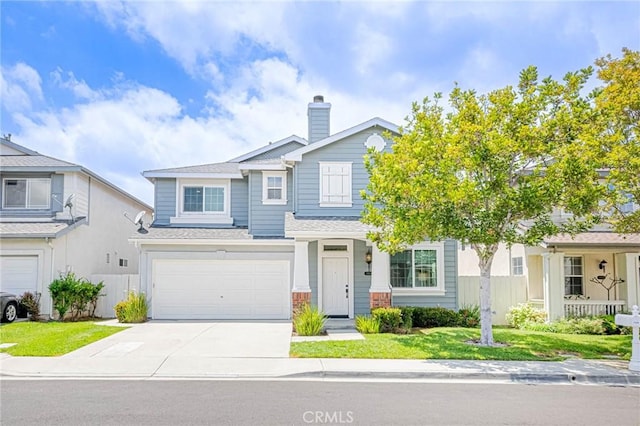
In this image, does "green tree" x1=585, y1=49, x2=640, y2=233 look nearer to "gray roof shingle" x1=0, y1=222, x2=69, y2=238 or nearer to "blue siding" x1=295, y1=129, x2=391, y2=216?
"blue siding" x1=295, y1=129, x2=391, y2=216

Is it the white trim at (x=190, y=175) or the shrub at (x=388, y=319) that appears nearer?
the shrub at (x=388, y=319)

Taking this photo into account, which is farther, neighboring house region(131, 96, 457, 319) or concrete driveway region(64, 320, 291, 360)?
neighboring house region(131, 96, 457, 319)

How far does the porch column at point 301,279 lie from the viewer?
15.6 meters

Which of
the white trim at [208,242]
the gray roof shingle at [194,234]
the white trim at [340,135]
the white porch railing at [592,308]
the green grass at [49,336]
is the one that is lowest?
the green grass at [49,336]

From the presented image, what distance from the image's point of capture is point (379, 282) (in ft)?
52.7

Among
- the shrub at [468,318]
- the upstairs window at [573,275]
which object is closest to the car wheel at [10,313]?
the shrub at [468,318]

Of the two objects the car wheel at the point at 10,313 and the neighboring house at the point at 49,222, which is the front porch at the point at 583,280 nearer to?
the neighboring house at the point at 49,222

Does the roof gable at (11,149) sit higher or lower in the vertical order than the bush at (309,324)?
higher

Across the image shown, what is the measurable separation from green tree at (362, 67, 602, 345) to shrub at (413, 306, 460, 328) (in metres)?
3.75

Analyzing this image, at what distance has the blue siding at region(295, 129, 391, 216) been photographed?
59.0 feet

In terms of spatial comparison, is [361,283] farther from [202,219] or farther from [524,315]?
[202,219]

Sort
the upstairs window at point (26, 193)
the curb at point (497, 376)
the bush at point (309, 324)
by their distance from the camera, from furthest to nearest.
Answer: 1. the upstairs window at point (26, 193)
2. the bush at point (309, 324)
3. the curb at point (497, 376)

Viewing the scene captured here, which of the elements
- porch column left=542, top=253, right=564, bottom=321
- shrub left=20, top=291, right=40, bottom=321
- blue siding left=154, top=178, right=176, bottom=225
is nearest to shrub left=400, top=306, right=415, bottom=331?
porch column left=542, top=253, right=564, bottom=321

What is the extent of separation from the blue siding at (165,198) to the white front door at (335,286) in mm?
6463
